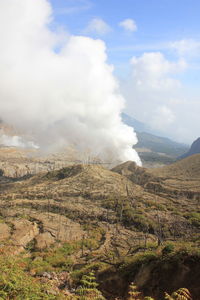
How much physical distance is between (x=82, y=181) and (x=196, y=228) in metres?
48.0

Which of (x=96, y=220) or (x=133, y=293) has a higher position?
(x=133, y=293)

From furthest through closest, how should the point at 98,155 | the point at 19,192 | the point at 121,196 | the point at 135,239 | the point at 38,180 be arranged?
the point at 98,155 < the point at 38,180 < the point at 19,192 < the point at 121,196 < the point at 135,239

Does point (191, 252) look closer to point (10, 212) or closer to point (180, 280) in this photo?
point (180, 280)

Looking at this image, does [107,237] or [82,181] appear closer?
[107,237]

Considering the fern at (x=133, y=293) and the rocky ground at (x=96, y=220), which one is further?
the rocky ground at (x=96, y=220)

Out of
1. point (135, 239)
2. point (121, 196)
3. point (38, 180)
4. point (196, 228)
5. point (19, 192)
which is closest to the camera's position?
point (135, 239)

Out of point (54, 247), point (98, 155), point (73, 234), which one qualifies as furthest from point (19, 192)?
Result: point (98, 155)

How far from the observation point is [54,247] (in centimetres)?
3812

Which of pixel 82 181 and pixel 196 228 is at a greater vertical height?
pixel 82 181

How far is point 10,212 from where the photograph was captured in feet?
197

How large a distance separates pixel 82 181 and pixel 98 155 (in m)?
75.7

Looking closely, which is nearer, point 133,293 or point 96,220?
point 133,293

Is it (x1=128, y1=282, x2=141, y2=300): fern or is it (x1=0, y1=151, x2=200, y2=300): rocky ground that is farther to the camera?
(x1=0, y1=151, x2=200, y2=300): rocky ground

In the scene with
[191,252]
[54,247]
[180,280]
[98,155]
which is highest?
[98,155]
